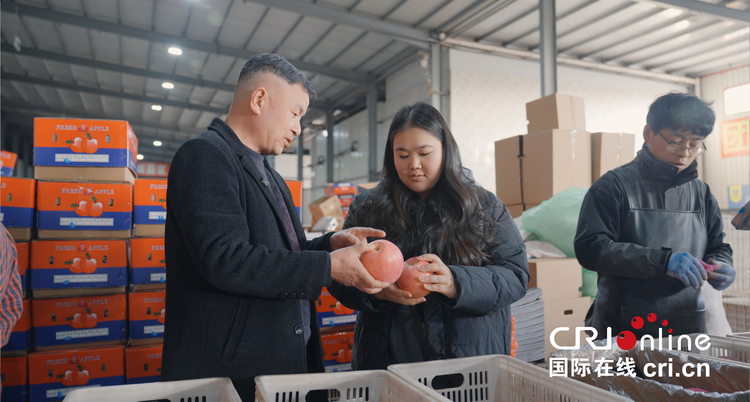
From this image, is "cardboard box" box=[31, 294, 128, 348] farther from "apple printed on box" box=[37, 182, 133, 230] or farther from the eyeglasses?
the eyeglasses

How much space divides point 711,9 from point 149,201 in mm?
8438

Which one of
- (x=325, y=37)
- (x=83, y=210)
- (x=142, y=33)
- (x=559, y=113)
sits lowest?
(x=83, y=210)

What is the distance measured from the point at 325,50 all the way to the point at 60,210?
8.53m

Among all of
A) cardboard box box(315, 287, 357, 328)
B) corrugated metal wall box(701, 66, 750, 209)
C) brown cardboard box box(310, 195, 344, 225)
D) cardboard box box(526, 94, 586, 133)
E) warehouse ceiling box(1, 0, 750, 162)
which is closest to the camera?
cardboard box box(315, 287, 357, 328)

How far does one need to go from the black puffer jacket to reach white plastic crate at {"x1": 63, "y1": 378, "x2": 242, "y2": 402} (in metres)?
0.70

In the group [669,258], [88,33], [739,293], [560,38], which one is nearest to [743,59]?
[560,38]

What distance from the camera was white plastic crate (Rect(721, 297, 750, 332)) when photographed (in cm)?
346

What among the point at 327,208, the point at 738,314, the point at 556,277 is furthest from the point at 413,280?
the point at 327,208

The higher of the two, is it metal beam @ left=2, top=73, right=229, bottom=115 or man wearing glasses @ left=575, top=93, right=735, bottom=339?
metal beam @ left=2, top=73, right=229, bottom=115

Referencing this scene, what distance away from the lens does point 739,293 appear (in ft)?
13.6

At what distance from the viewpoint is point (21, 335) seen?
2836 millimetres

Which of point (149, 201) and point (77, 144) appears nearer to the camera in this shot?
point (77, 144)

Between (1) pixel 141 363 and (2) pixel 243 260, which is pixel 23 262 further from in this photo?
(2) pixel 243 260

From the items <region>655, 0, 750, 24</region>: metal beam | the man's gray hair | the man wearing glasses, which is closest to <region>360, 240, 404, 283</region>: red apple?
the man's gray hair
